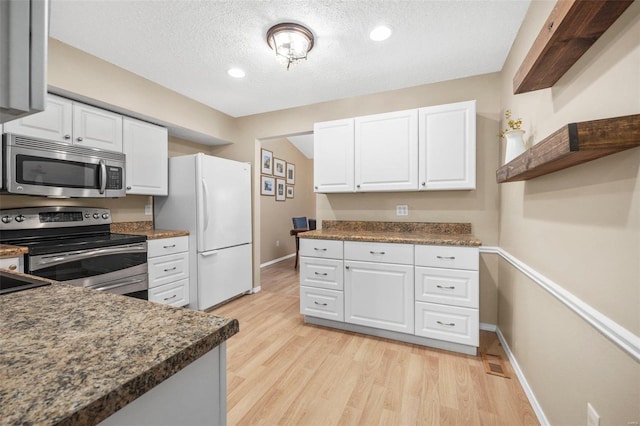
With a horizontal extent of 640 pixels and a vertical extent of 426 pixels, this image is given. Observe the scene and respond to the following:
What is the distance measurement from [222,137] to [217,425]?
3.51 metres

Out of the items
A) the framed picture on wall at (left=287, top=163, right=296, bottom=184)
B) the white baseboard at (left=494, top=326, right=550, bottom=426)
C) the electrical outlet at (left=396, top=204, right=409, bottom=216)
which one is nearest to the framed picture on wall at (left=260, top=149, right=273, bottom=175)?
the framed picture on wall at (left=287, top=163, right=296, bottom=184)

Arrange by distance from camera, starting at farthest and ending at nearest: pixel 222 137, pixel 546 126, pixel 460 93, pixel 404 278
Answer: pixel 222 137, pixel 460 93, pixel 404 278, pixel 546 126

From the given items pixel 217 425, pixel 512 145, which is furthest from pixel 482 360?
pixel 217 425

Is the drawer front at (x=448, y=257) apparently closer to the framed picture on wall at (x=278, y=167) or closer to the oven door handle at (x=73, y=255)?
the oven door handle at (x=73, y=255)

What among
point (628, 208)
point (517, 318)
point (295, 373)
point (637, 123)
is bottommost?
point (295, 373)

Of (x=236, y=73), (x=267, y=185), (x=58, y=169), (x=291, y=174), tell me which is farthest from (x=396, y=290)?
(x=291, y=174)

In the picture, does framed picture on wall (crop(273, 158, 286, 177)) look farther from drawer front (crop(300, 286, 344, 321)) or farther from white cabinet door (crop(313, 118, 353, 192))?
drawer front (crop(300, 286, 344, 321))

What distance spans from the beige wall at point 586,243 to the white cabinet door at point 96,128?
10.8 feet

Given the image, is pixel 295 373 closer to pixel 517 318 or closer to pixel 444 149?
pixel 517 318

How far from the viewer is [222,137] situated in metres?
3.66

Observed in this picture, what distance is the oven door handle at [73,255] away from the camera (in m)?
1.85

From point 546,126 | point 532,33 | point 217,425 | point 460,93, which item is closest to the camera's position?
point 217,425

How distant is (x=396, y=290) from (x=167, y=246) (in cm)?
220

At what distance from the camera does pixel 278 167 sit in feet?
19.0
